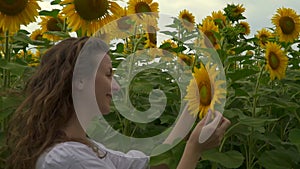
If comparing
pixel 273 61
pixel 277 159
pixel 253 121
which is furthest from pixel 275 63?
pixel 253 121

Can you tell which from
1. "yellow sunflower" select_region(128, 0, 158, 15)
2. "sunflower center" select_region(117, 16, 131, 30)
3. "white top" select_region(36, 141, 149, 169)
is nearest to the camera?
"white top" select_region(36, 141, 149, 169)

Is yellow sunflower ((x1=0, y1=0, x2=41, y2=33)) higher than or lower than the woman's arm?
higher

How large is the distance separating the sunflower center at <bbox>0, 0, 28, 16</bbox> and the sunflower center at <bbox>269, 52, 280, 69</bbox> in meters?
1.12

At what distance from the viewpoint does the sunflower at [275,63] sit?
8.79ft

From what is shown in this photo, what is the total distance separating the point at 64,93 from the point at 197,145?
43 cm

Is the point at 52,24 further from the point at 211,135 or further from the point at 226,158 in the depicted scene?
the point at 211,135

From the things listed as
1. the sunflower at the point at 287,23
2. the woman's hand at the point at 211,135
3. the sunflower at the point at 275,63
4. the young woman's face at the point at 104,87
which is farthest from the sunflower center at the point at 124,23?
the sunflower at the point at 287,23

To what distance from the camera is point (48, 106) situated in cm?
178

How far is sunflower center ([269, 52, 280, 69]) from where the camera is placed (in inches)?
106

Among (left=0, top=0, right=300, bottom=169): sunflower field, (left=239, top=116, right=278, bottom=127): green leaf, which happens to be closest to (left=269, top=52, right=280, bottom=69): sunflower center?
(left=0, top=0, right=300, bottom=169): sunflower field

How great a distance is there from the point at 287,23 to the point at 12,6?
1880 millimetres

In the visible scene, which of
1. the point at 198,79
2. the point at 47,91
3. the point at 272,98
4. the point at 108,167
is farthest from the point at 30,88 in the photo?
the point at 272,98

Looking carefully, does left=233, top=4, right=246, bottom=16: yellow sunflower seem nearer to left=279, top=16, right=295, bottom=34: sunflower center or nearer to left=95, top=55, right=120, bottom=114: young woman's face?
left=279, top=16, right=295, bottom=34: sunflower center

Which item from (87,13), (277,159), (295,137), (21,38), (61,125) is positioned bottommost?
(277,159)
